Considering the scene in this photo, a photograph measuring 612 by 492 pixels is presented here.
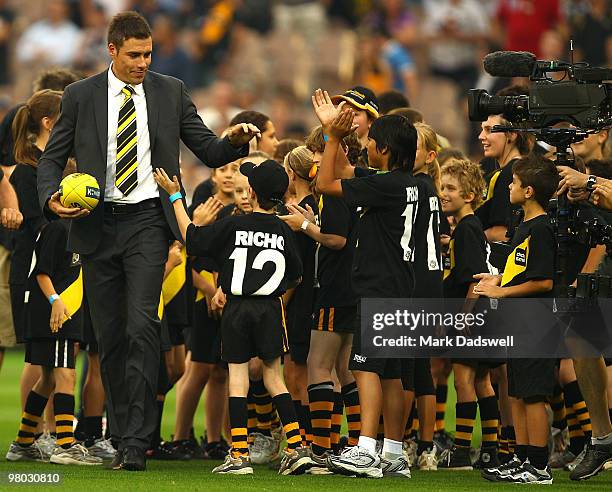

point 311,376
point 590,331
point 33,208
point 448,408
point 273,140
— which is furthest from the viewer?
point 448,408

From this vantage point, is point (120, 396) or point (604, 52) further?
point (604, 52)

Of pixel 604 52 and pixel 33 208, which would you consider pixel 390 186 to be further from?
pixel 604 52

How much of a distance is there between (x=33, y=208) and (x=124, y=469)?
2.11 metres

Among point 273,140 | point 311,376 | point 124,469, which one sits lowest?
point 124,469

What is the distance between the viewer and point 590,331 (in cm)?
833

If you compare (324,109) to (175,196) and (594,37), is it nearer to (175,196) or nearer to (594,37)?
(175,196)

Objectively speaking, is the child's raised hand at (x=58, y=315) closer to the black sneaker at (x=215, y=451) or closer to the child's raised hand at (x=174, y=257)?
the child's raised hand at (x=174, y=257)

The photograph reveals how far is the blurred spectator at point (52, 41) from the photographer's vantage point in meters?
20.9

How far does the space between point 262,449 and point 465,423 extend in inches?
52.2

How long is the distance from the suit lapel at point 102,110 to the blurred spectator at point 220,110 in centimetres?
904

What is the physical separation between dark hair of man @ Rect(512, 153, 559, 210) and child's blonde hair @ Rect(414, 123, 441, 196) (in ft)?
3.44

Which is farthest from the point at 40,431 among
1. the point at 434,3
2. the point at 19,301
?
the point at 434,3

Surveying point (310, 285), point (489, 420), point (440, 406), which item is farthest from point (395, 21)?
point (489, 420)

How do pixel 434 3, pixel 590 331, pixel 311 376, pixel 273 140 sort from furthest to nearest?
pixel 434 3
pixel 273 140
pixel 311 376
pixel 590 331
